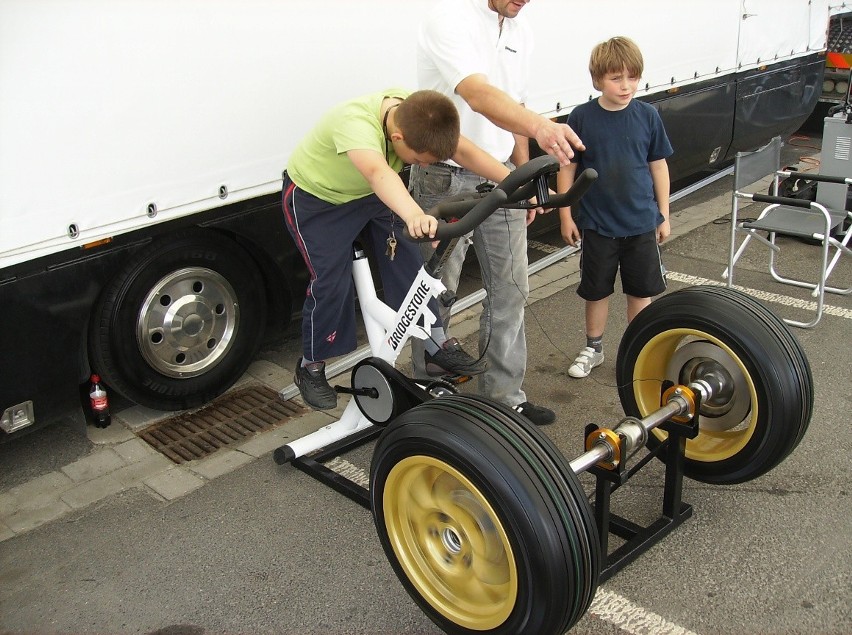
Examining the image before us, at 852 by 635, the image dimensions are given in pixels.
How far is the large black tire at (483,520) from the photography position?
7.77ft

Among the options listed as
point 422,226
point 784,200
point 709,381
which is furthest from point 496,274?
point 784,200

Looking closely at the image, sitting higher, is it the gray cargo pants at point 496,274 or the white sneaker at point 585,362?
the gray cargo pants at point 496,274

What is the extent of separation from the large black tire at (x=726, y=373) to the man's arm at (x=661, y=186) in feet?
3.36

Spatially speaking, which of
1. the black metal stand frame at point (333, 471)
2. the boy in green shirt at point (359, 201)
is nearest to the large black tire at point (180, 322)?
the boy in green shirt at point (359, 201)

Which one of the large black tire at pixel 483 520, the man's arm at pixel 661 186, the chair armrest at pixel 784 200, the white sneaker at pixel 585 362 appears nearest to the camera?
the large black tire at pixel 483 520

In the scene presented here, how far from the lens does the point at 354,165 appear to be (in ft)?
10.6

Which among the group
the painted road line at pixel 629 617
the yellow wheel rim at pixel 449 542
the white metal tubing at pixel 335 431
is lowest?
the painted road line at pixel 629 617

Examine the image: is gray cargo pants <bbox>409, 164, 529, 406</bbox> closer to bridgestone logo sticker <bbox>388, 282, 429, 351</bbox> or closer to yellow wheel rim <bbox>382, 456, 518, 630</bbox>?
bridgestone logo sticker <bbox>388, 282, 429, 351</bbox>

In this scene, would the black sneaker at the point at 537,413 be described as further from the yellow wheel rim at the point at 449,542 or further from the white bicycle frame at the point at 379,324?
the yellow wheel rim at the point at 449,542

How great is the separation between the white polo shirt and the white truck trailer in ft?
2.44

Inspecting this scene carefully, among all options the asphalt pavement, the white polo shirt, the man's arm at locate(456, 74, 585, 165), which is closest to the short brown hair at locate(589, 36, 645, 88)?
the white polo shirt

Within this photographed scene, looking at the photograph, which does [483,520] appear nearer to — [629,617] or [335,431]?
[629,617]

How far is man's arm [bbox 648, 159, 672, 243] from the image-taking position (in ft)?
14.2

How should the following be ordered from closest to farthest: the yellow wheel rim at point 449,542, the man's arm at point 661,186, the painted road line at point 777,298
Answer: the yellow wheel rim at point 449,542 → the man's arm at point 661,186 → the painted road line at point 777,298
